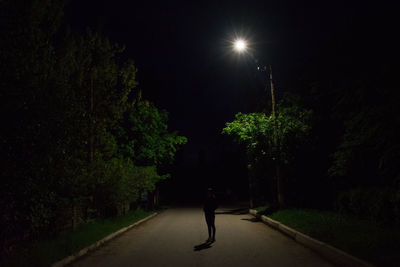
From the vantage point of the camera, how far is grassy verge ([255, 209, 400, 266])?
26.2ft

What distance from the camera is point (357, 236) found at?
10.5 metres

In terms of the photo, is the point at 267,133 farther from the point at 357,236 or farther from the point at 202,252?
the point at 202,252

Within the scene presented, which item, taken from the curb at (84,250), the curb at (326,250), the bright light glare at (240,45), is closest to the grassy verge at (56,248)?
the curb at (84,250)

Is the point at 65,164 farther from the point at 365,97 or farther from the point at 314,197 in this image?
the point at 314,197

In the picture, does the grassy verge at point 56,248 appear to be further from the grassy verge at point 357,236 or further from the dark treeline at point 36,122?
the grassy verge at point 357,236

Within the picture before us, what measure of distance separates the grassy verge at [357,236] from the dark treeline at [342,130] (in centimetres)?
150

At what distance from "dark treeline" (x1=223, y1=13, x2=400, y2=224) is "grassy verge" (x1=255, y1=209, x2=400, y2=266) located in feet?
4.93

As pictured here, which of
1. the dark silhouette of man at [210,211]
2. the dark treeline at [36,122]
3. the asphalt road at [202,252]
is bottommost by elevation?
the asphalt road at [202,252]

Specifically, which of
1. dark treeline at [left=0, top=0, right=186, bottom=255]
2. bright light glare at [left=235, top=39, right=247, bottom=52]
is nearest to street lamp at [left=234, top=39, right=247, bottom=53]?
bright light glare at [left=235, top=39, right=247, bottom=52]

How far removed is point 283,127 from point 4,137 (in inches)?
670

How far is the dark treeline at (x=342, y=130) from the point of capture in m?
14.3

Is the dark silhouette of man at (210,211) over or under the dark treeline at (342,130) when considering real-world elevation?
under

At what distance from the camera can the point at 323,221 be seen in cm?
1449

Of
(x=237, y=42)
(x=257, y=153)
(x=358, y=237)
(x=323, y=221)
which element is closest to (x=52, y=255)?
(x=358, y=237)
